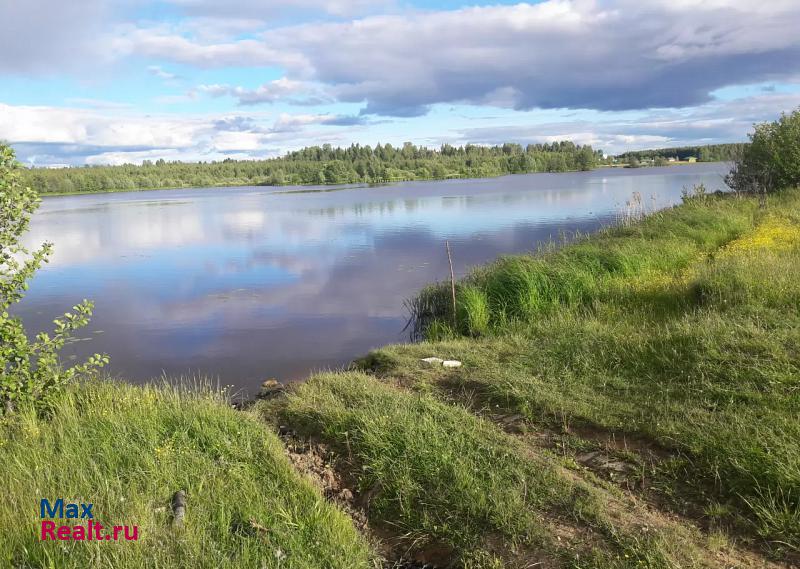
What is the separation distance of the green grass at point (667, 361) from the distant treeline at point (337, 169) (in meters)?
102

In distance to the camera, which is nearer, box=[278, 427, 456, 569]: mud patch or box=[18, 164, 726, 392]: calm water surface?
box=[278, 427, 456, 569]: mud patch

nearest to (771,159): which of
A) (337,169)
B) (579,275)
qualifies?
(579,275)

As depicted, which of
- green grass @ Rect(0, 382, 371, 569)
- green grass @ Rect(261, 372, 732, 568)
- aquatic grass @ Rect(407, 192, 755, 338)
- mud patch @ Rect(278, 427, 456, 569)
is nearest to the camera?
green grass @ Rect(0, 382, 371, 569)

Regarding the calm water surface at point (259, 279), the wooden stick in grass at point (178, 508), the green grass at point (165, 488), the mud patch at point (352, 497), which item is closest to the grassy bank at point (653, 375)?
the mud patch at point (352, 497)

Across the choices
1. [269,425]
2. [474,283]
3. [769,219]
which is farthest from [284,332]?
[769,219]

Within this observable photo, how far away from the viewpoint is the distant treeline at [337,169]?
378 feet

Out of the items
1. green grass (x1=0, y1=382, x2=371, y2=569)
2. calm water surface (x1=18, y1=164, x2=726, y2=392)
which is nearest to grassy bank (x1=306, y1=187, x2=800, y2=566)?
green grass (x1=0, y1=382, x2=371, y2=569)

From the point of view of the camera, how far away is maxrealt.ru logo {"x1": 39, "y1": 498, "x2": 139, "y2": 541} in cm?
365

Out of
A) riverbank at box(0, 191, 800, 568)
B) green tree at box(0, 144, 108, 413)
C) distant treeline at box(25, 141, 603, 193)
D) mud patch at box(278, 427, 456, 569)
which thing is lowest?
mud patch at box(278, 427, 456, 569)

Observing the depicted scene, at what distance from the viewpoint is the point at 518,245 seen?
24.0 metres

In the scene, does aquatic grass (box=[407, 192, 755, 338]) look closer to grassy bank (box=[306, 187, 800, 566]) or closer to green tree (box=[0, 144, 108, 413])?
grassy bank (box=[306, 187, 800, 566])

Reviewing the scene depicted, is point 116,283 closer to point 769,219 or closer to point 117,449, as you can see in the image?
point 117,449

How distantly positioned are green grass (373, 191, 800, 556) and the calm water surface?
10.9 ft

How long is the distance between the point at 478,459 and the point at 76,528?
10.00 feet
